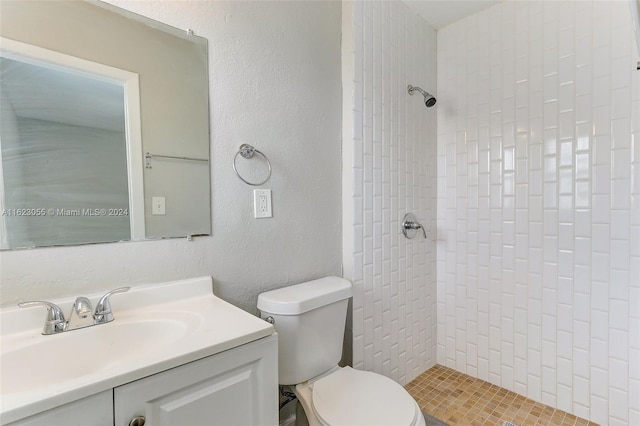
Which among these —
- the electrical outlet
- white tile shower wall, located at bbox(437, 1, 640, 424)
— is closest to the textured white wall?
the electrical outlet

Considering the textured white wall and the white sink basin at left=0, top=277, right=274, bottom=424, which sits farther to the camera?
the textured white wall

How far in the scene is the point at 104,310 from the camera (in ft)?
3.03

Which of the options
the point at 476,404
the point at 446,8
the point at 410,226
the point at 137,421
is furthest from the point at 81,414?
the point at 446,8

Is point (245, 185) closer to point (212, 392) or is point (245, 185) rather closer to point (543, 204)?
point (212, 392)

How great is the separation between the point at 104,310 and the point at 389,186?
1.41 m

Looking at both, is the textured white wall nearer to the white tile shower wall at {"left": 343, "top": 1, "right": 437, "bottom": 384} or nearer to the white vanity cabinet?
the white tile shower wall at {"left": 343, "top": 1, "right": 437, "bottom": 384}

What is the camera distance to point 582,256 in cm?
168

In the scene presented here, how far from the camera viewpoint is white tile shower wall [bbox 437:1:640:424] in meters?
1.58

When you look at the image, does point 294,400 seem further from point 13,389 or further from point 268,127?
point 268,127

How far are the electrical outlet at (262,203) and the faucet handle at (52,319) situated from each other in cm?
69

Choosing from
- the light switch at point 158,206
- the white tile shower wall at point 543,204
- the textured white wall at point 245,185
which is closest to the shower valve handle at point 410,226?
the white tile shower wall at point 543,204

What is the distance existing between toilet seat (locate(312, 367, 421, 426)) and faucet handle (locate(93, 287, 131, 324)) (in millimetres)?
738

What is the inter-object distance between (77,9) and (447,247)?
85.2 inches

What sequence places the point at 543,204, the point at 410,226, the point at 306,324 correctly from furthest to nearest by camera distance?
the point at 410,226 < the point at 543,204 < the point at 306,324
